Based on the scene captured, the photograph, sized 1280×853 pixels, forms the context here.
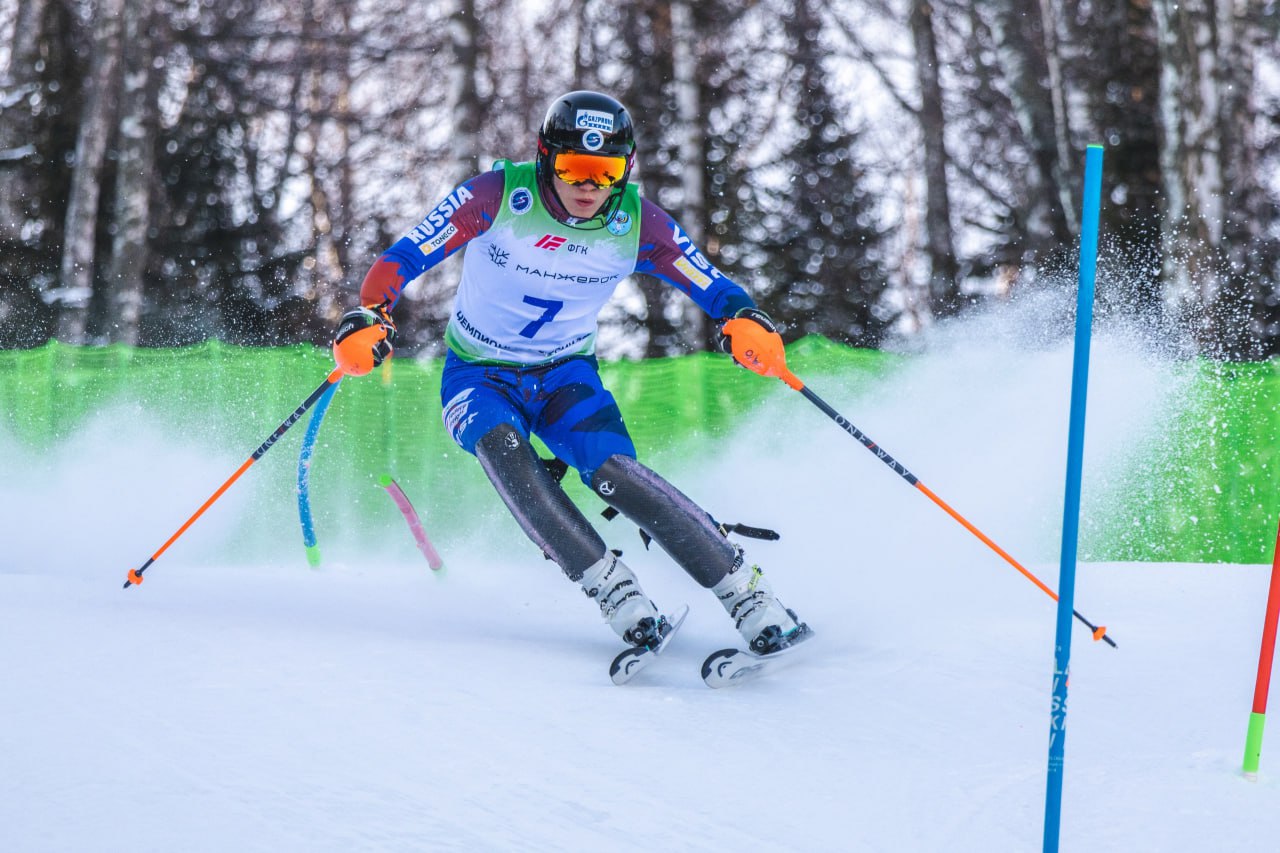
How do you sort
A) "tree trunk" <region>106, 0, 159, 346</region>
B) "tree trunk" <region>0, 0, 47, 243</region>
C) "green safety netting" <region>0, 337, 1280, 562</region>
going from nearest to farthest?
"green safety netting" <region>0, 337, 1280, 562</region>, "tree trunk" <region>106, 0, 159, 346</region>, "tree trunk" <region>0, 0, 47, 243</region>

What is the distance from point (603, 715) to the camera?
3.14 metres

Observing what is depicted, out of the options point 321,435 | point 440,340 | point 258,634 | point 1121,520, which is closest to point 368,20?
point 440,340

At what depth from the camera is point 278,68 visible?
13.9 m

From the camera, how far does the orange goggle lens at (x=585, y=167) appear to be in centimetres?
391

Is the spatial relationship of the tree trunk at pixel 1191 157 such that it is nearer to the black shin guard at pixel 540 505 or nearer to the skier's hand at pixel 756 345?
the skier's hand at pixel 756 345

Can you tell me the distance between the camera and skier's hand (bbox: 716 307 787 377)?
4102 millimetres

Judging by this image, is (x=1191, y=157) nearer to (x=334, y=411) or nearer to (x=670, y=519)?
(x=334, y=411)

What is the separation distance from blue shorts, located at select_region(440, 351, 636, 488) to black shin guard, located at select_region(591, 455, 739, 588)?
0.32 feet

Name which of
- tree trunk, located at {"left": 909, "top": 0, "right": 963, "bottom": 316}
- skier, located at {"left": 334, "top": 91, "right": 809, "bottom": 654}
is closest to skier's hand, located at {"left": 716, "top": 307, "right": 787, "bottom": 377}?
skier, located at {"left": 334, "top": 91, "right": 809, "bottom": 654}

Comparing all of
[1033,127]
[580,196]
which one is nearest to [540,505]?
[580,196]

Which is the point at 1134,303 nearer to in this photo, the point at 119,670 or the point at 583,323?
the point at 583,323

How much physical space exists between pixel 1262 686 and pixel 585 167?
2438 millimetres

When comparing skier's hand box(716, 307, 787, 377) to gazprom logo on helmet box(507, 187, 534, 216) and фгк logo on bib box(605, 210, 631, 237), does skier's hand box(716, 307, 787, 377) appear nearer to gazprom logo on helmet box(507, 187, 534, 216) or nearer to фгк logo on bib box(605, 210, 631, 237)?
фгк logo on bib box(605, 210, 631, 237)

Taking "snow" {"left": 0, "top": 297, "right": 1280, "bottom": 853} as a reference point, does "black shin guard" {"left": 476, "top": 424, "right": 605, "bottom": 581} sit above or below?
above
